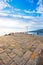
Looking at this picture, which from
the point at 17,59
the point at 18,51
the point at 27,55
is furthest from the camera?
the point at 18,51

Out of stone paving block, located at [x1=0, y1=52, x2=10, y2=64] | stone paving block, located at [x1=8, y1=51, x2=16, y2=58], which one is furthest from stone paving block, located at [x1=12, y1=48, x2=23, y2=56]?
stone paving block, located at [x1=0, y1=52, x2=10, y2=64]

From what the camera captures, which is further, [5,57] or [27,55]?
[27,55]

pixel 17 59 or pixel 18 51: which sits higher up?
pixel 18 51

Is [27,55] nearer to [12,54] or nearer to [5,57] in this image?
[12,54]

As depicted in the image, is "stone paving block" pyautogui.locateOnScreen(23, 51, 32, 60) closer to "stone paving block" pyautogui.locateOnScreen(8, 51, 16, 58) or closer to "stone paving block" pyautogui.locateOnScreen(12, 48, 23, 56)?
"stone paving block" pyautogui.locateOnScreen(12, 48, 23, 56)

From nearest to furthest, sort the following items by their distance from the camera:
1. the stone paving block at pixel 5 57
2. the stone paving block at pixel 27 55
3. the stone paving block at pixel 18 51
A: the stone paving block at pixel 5 57
the stone paving block at pixel 27 55
the stone paving block at pixel 18 51

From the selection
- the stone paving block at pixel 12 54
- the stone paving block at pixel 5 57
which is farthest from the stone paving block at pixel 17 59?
the stone paving block at pixel 5 57

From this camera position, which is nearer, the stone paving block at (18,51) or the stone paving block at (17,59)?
the stone paving block at (17,59)

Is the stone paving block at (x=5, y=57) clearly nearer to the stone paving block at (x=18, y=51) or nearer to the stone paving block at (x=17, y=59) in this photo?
the stone paving block at (x=17, y=59)

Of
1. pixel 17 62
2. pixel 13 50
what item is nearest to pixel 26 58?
pixel 17 62

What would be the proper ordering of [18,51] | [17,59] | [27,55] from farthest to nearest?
[18,51] → [27,55] → [17,59]

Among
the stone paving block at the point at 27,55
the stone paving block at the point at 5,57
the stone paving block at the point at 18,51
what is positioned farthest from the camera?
the stone paving block at the point at 18,51

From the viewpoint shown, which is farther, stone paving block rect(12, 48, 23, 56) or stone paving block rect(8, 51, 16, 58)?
stone paving block rect(12, 48, 23, 56)

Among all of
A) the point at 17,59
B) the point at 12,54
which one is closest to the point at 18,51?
the point at 12,54
